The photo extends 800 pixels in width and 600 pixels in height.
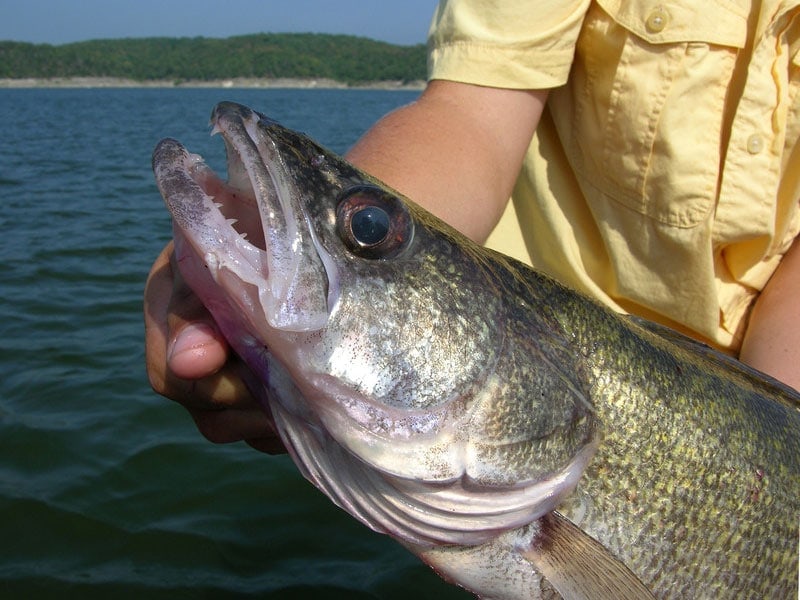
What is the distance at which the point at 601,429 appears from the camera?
185 centimetres

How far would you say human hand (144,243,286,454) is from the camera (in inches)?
68.3

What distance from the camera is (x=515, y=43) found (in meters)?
2.54

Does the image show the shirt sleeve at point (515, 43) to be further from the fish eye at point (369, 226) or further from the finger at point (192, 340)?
the finger at point (192, 340)

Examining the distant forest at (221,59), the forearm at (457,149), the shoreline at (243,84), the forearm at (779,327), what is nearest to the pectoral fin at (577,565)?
the forearm at (457,149)

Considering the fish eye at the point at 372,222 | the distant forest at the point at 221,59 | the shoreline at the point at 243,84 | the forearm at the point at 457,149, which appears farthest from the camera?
Result: the distant forest at the point at 221,59

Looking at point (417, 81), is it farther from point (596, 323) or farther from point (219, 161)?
point (596, 323)

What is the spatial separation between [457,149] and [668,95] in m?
0.76

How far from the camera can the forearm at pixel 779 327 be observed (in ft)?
8.66

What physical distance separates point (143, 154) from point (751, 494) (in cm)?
2035

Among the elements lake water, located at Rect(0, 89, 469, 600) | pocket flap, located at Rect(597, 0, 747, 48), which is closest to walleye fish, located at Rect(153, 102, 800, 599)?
pocket flap, located at Rect(597, 0, 747, 48)

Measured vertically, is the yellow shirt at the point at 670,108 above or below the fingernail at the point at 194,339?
above

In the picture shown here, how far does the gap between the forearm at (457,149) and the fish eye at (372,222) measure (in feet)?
1.98

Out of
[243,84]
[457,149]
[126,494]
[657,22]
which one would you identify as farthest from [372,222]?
[243,84]

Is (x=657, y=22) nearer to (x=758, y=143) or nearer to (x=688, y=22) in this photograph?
(x=688, y=22)
